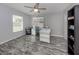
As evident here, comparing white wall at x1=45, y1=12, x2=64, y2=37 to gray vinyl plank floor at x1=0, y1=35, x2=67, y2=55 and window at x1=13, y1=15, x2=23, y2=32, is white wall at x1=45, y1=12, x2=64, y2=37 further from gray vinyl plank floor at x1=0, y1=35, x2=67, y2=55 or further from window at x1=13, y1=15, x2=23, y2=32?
gray vinyl plank floor at x1=0, y1=35, x2=67, y2=55

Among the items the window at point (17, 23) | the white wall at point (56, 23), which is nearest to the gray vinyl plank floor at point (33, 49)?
the window at point (17, 23)

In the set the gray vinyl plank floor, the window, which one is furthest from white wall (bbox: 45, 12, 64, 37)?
the gray vinyl plank floor

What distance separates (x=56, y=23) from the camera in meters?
8.52

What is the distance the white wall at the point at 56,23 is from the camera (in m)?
7.92

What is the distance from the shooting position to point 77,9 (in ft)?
7.31

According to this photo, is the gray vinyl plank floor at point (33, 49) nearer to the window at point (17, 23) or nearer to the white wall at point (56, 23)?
the window at point (17, 23)

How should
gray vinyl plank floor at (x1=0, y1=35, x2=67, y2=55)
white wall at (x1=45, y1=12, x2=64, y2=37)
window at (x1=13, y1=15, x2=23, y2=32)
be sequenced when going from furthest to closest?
white wall at (x1=45, y1=12, x2=64, y2=37) → window at (x1=13, y1=15, x2=23, y2=32) → gray vinyl plank floor at (x1=0, y1=35, x2=67, y2=55)

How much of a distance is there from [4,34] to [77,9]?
435cm

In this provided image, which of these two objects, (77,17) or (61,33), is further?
(61,33)

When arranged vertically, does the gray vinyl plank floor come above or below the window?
below

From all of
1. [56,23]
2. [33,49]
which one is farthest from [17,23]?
[33,49]

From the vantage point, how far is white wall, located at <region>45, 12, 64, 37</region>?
7.92 meters
